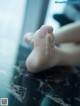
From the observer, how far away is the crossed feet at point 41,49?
20.8 inches

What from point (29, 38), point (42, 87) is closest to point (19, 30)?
point (29, 38)

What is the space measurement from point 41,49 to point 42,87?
0.09 meters

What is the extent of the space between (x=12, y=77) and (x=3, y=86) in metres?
0.05

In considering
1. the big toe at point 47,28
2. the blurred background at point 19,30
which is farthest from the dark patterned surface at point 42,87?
the big toe at point 47,28

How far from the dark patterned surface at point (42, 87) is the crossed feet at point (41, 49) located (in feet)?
0.10

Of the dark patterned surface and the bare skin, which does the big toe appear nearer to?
the bare skin

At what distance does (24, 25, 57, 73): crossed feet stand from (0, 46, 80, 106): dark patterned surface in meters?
0.03

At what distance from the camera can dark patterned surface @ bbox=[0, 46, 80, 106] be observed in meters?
0.51

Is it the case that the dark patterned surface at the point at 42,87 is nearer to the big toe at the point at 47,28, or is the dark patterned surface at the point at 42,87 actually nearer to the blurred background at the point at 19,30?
the blurred background at the point at 19,30

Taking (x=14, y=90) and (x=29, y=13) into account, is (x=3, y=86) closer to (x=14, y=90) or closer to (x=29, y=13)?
(x=14, y=90)

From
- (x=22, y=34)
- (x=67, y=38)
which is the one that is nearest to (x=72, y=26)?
(x=67, y=38)

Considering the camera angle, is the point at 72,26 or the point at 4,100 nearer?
the point at 4,100

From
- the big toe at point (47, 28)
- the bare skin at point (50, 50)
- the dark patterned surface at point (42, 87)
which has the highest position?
the big toe at point (47, 28)

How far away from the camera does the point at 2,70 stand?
1.93 feet
